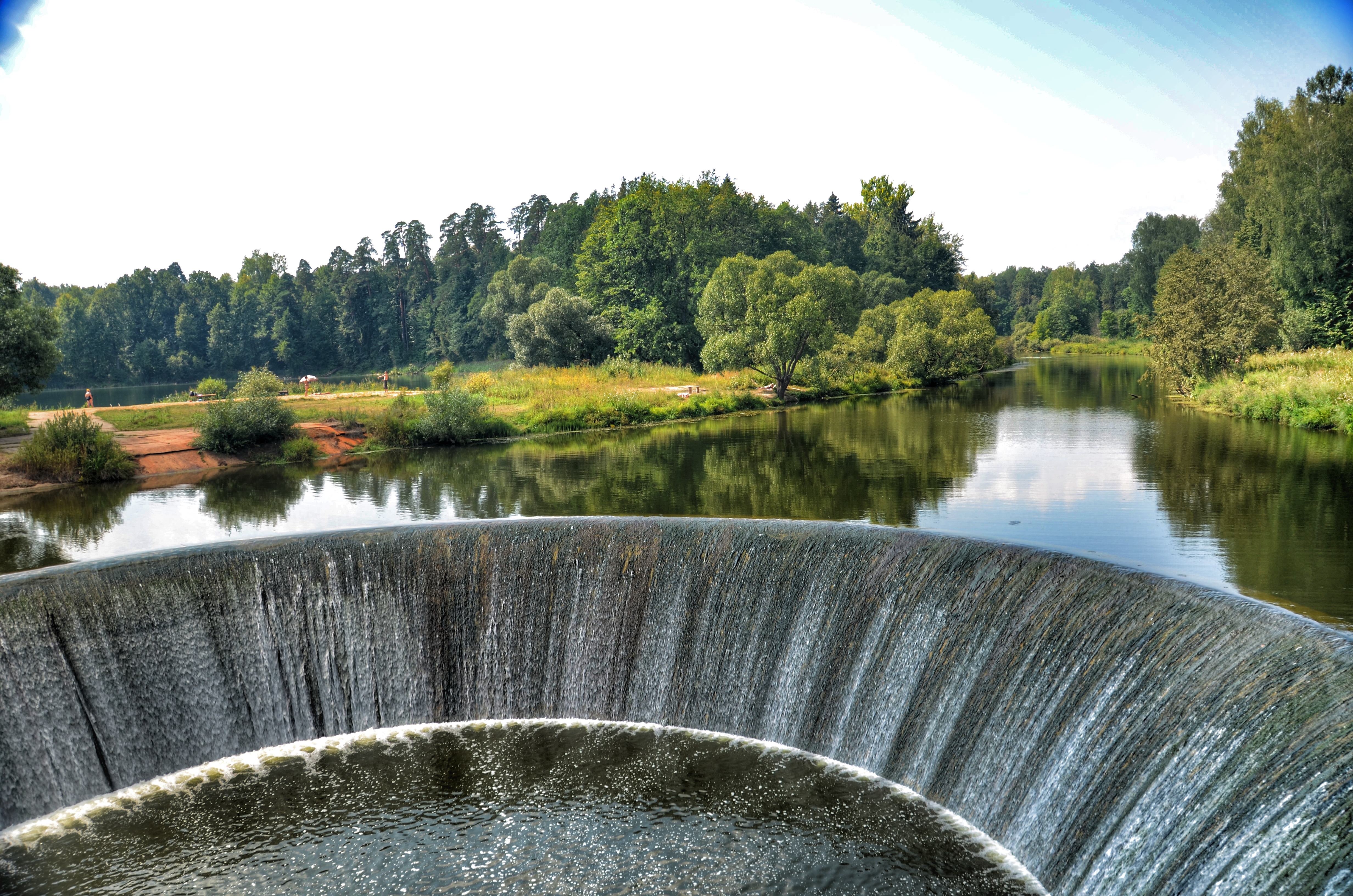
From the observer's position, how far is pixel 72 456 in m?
22.8

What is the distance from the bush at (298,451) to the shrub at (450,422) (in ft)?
11.3

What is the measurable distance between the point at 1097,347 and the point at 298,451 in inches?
3904

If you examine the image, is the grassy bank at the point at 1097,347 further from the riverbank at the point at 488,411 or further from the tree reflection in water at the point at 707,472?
the tree reflection in water at the point at 707,472

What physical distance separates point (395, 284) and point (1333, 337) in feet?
282

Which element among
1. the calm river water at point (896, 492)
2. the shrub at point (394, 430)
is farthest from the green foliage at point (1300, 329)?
the shrub at point (394, 430)

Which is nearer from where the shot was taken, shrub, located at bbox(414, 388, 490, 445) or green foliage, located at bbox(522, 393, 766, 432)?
shrub, located at bbox(414, 388, 490, 445)

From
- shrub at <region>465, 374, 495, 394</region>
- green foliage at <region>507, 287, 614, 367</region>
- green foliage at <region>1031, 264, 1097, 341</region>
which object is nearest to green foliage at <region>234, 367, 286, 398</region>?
shrub at <region>465, 374, 495, 394</region>

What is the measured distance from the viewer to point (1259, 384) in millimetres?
32250

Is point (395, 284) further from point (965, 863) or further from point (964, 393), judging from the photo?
point (965, 863)

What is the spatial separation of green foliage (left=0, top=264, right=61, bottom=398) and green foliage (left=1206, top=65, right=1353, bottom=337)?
161 feet

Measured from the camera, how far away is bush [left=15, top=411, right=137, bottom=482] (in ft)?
74.6

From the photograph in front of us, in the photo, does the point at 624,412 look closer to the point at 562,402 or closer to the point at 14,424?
the point at 562,402

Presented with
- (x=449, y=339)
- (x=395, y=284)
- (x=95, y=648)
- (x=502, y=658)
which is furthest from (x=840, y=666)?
(x=395, y=284)

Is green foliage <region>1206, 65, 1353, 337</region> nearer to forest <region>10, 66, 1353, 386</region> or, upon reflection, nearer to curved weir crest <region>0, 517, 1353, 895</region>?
forest <region>10, 66, 1353, 386</region>
